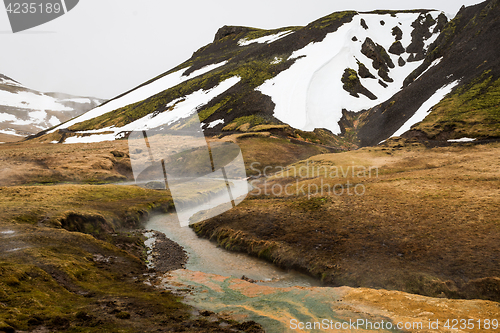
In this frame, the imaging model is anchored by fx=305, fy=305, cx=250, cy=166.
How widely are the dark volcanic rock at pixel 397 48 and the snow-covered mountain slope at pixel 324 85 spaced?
578 mm

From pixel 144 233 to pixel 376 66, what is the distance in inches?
4216

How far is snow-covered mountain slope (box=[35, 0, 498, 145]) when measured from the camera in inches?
3017

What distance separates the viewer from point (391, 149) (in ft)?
173

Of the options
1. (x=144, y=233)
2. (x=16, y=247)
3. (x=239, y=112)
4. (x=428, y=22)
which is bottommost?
(x=144, y=233)

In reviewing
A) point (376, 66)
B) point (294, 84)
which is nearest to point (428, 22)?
point (376, 66)

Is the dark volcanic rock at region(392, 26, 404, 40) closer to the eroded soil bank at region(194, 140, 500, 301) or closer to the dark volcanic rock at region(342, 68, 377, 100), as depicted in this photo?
the dark volcanic rock at region(342, 68, 377, 100)

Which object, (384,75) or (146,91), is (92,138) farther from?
(384,75)

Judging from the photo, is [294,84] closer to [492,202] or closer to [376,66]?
[376,66]

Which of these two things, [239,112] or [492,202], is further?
[239,112]

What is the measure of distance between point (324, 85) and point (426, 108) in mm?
39746

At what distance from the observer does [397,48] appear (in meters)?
124

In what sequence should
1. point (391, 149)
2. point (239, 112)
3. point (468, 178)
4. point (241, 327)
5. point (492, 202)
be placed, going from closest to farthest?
point (241, 327) < point (492, 202) < point (468, 178) < point (391, 149) < point (239, 112)

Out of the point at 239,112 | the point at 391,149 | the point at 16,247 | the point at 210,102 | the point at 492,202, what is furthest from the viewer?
the point at 210,102

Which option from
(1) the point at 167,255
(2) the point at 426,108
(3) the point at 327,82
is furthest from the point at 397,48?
(1) the point at 167,255
